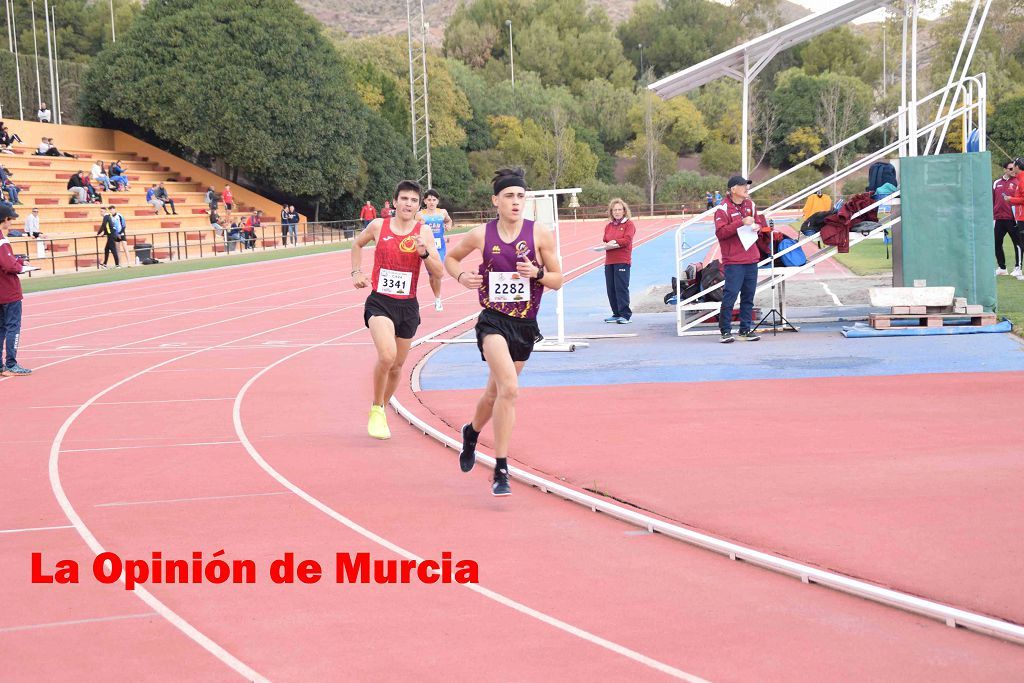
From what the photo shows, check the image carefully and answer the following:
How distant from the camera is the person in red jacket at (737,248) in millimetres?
14102

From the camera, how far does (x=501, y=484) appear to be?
740 centimetres

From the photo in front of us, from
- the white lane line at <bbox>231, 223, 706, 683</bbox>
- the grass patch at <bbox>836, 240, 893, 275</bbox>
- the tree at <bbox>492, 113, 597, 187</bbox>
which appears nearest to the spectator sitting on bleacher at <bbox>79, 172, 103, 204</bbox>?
the grass patch at <bbox>836, 240, 893, 275</bbox>

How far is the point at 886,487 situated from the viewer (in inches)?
287

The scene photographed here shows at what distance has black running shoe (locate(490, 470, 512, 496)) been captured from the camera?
24.2ft

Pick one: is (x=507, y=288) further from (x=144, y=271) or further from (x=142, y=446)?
(x=144, y=271)

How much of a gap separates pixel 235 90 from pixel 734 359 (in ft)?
163

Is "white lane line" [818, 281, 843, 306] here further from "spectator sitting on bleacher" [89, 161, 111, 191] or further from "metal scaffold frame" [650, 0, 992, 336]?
"spectator sitting on bleacher" [89, 161, 111, 191]

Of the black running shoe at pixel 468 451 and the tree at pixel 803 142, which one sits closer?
the black running shoe at pixel 468 451

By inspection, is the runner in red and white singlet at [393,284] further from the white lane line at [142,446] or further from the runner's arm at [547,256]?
the runner's arm at [547,256]

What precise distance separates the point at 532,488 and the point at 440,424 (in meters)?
2.57

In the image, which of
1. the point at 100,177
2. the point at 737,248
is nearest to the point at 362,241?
the point at 737,248

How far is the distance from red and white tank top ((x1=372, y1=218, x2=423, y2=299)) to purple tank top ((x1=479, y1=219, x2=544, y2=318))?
6.61 feet

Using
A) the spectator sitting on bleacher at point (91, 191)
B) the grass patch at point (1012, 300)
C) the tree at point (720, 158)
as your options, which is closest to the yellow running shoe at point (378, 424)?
the grass patch at point (1012, 300)

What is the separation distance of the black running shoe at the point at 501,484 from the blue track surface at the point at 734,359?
4730 mm
